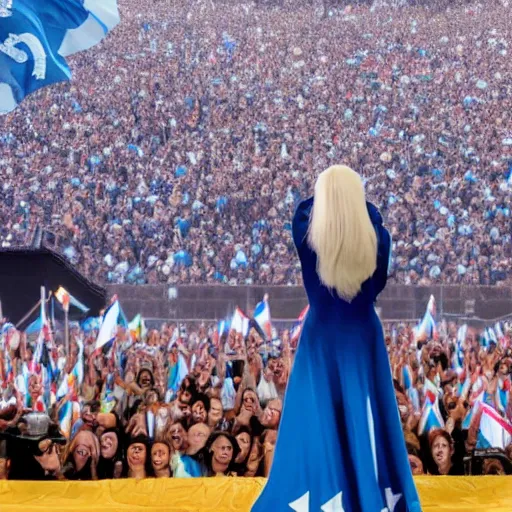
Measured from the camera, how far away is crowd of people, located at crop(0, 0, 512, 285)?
18.8 ft

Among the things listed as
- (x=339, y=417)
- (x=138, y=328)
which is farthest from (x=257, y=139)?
(x=339, y=417)

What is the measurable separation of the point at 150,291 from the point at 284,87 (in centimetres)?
152

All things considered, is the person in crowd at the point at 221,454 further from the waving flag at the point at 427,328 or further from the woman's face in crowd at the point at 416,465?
the waving flag at the point at 427,328

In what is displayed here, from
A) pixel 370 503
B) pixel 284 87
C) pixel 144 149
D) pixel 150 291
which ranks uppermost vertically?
pixel 284 87

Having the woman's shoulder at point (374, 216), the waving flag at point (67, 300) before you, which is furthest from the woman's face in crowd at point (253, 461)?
the woman's shoulder at point (374, 216)

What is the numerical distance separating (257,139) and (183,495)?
7.44 feet

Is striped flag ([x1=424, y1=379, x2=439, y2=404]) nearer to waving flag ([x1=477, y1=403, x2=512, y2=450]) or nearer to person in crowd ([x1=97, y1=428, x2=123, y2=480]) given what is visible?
waving flag ([x1=477, y1=403, x2=512, y2=450])

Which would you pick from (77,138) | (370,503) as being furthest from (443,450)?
(77,138)

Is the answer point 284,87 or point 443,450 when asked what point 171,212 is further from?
point 443,450

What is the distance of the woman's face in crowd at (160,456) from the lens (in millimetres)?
5105

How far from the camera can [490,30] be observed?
19.5ft

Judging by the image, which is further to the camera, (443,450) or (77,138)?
(77,138)

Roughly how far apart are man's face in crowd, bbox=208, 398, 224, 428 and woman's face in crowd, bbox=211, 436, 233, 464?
0.10m

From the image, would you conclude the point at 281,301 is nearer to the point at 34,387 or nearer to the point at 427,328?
the point at 427,328
